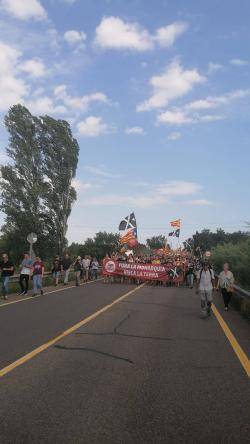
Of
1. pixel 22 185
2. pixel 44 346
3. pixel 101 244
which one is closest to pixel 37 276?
pixel 44 346

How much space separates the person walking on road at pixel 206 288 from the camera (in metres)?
14.3

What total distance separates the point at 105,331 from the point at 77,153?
38.6 m

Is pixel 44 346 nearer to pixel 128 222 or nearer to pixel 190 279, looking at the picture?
pixel 190 279

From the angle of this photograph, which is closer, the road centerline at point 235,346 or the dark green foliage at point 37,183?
the road centerline at point 235,346

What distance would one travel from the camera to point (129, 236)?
1388 inches

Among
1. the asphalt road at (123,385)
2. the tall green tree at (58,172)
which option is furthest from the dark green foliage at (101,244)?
the asphalt road at (123,385)

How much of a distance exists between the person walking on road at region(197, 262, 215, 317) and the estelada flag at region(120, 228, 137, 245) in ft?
66.7

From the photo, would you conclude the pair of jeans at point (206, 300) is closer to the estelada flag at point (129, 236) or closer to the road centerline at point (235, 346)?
the road centerline at point (235, 346)

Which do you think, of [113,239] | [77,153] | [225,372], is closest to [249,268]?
[225,372]

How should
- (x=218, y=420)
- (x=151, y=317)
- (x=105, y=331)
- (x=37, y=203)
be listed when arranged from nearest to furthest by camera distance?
(x=218, y=420), (x=105, y=331), (x=151, y=317), (x=37, y=203)

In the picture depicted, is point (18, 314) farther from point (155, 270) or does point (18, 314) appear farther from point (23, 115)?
point (23, 115)

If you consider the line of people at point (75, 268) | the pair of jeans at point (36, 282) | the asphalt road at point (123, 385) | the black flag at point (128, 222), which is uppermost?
the black flag at point (128, 222)

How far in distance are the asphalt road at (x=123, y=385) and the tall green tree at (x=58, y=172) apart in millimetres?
33731

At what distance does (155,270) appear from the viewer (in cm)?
2991
